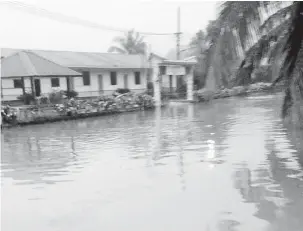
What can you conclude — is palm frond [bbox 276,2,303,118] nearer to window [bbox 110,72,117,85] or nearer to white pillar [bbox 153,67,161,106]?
white pillar [bbox 153,67,161,106]

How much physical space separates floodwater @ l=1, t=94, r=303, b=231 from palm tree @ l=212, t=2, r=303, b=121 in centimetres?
147

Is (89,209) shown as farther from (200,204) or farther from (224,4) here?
(224,4)

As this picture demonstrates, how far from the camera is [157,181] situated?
6434mm

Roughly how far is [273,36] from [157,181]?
11.3ft

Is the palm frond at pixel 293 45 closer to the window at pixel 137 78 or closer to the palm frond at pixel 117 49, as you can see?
the window at pixel 137 78

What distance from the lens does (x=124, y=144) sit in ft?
34.0

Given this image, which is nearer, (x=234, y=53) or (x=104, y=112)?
(x=234, y=53)

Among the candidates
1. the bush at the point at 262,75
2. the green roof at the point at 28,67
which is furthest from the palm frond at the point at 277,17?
the green roof at the point at 28,67

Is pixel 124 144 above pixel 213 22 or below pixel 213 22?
below

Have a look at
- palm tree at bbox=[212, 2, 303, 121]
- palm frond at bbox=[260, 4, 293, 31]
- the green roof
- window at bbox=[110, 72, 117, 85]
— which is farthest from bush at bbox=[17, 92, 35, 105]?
palm frond at bbox=[260, 4, 293, 31]

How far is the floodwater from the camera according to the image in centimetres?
472

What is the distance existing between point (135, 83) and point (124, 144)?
21033 millimetres

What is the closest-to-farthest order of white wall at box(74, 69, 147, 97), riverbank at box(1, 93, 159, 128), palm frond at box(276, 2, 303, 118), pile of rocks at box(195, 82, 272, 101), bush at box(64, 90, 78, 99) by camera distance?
pile of rocks at box(195, 82, 272, 101), palm frond at box(276, 2, 303, 118), riverbank at box(1, 93, 159, 128), bush at box(64, 90, 78, 99), white wall at box(74, 69, 147, 97)

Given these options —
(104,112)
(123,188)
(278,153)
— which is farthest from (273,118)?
(123,188)
